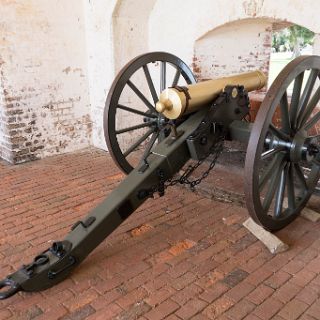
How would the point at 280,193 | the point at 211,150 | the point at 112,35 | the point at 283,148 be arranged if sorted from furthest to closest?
the point at 112,35, the point at 211,150, the point at 280,193, the point at 283,148

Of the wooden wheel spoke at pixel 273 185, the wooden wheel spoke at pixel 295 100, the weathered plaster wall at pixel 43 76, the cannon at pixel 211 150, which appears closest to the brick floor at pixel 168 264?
the cannon at pixel 211 150

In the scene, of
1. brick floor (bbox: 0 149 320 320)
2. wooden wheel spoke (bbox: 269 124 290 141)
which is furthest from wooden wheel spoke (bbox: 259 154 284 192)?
brick floor (bbox: 0 149 320 320)

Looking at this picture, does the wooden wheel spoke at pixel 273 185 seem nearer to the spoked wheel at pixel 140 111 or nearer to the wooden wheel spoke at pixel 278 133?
the wooden wheel spoke at pixel 278 133

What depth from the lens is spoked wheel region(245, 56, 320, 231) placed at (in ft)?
6.24

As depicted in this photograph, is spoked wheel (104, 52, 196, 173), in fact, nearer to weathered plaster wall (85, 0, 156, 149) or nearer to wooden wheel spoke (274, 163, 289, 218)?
wooden wheel spoke (274, 163, 289, 218)

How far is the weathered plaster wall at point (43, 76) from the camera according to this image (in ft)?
12.4

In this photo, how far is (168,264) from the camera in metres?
2.18

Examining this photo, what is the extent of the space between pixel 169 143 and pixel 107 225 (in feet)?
2.03

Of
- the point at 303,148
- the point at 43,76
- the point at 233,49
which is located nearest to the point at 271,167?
the point at 303,148

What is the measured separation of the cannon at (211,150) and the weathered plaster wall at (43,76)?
1.60 metres

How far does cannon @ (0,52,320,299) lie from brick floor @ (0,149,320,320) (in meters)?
0.15

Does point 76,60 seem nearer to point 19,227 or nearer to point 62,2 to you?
point 62,2

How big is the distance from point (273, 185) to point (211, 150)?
433 millimetres

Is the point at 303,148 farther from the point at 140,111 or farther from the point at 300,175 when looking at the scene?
the point at 140,111
